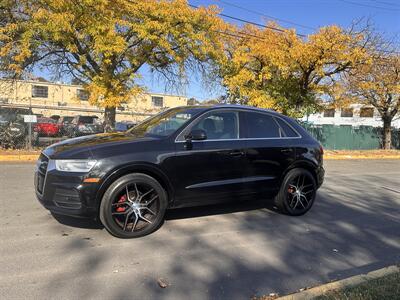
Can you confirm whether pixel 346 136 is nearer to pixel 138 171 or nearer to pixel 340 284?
pixel 138 171

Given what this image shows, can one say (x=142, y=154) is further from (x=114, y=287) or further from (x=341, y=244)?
(x=341, y=244)

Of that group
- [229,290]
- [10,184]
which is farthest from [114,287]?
[10,184]

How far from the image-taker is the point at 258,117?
6.22 m

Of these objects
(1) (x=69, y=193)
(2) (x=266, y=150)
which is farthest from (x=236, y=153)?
(1) (x=69, y=193)

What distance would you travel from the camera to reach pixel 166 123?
573cm

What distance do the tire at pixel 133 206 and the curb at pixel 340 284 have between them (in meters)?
2.17

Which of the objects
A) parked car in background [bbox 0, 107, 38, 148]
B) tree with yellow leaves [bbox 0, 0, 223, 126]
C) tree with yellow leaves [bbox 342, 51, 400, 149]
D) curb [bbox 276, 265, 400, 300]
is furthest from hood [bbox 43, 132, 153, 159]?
tree with yellow leaves [bbox 342, 51, 400, 149]

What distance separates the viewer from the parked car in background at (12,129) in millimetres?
14773

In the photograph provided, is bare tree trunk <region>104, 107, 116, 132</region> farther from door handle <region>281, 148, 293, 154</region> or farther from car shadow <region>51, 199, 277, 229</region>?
door handle <region>281, 148, 293, 154</region>

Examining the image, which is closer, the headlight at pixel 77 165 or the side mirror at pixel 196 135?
the headlight at pixel 77 165

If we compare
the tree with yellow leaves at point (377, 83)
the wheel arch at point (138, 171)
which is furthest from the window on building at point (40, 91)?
the wheel arch at point (138, 171)

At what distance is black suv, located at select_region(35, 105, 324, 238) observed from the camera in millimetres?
4719

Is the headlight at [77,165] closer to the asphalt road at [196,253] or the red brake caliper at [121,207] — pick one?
the red brake caliper at [121,207]

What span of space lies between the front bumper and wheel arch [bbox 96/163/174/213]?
0.30ft
